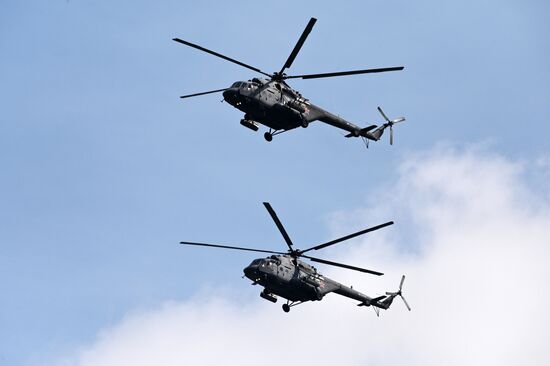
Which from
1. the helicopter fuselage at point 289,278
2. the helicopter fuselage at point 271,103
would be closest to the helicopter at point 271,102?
the helicopter fuselage at point 271,103

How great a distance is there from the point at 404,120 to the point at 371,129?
5.68 meters

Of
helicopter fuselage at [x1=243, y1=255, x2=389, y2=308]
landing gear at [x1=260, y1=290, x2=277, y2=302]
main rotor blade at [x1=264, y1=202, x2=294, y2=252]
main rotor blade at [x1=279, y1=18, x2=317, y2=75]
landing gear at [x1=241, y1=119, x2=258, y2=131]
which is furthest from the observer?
landing gear at [x1=260, y1=290, x2=277, y2=302]

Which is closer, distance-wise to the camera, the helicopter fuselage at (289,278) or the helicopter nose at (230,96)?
the helicopter nose at (230,96)

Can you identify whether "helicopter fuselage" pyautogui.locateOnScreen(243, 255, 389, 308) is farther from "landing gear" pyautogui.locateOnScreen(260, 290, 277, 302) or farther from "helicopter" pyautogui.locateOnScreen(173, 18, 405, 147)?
"helicopter" pyautogui.locateOnScreen(173, 18, 405, 147)

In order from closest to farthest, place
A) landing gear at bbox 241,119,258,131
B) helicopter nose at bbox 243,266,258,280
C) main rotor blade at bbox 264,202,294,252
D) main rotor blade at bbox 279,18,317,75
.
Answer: main rotor blade at bbox 279,18,317,75 < main rotor blade at bbox 264,202,294,252 < landing gear at bbox 241,119,258,131 < helicopter nose at bbox 243,266,258,280

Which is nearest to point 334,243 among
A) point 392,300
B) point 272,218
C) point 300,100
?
point 272,218

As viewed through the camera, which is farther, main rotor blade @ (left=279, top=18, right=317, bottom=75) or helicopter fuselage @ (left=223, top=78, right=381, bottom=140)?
helicopter fuselage @ (left=223, top=78, right=381, bottom=140)

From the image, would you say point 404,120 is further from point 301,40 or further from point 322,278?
point 301,40

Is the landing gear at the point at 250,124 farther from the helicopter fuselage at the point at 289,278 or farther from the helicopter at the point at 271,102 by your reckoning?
the helicopter fuselage at the point at 289,278

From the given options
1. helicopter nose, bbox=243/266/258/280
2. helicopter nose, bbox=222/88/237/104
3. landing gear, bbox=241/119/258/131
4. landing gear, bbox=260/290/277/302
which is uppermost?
helicopter nose, bbox=222/88/237/104

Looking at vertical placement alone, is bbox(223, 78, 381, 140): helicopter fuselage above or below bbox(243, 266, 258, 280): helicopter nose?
above

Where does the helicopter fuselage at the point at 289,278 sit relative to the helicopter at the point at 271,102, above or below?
below

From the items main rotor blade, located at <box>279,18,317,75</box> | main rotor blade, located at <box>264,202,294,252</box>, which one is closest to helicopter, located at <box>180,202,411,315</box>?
main rotor blade, located at <box>264,202,294,252</box>

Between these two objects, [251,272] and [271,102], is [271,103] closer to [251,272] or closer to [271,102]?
[271,102]
